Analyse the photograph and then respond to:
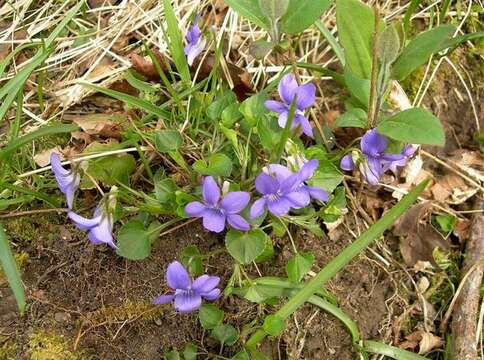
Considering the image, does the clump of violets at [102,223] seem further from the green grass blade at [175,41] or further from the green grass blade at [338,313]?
the green grass blade at [338,313]

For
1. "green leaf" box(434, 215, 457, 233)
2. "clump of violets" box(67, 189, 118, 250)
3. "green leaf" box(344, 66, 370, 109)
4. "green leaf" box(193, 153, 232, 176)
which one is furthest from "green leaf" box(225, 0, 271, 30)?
"green leaf" box(434, 215, 457, 233)

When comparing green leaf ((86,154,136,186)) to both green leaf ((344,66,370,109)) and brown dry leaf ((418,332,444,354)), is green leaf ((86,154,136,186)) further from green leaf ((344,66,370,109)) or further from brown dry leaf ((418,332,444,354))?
brown dry leaf ((418,332,444,354))

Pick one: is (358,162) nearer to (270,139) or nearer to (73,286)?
(270,139)

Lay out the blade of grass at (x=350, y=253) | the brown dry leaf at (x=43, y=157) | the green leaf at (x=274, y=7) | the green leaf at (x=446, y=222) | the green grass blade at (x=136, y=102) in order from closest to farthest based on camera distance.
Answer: the blade of grass at (x=350, y=253) → the green leaf at (x=274, y=7) → the green grass blade at (x=136, y=102) → the brown dry leaf at (x=43, y=157) → the green leaf at (x=446, y=222)

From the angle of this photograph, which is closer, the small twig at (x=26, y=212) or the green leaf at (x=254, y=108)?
the green leaf at (x=254, y=108)

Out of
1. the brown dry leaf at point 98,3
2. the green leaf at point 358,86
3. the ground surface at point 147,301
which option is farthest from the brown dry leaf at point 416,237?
the brown dry leaf at point 98,3

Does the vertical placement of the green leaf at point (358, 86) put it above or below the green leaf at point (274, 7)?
below
